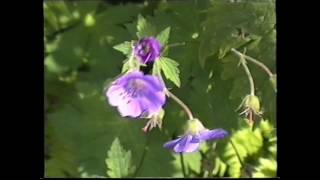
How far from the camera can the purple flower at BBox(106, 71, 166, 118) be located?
1208 mm

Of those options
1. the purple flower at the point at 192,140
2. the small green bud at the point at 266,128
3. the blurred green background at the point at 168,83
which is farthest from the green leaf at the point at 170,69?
the small green bud at the point at 266,128

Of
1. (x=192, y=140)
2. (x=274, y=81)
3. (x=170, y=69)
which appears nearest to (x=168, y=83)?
(x=170, y=69)

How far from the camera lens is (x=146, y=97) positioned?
1.22 m

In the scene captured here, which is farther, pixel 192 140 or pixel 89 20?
pixel 89 20

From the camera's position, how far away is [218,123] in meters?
1.31

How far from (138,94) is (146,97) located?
0.02 m

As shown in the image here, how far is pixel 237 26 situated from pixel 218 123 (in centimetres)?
22

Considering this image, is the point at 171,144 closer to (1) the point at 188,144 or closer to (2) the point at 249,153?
(1) the point at 188,144

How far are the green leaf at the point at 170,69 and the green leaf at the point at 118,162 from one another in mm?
210

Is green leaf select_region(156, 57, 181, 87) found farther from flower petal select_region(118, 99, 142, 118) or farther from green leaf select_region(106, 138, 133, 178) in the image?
green leaf select_region(106, 138, 133, 178)

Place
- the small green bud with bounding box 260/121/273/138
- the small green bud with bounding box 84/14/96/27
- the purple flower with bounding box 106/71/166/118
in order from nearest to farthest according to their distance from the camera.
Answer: the purple flower with bounding box 106/71/166/118, the small green bud with bounding box 260/121/273/138, the small green bud with bounding box 84/14/96/27

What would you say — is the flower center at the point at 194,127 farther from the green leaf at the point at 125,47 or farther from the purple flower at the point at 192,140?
the green leaf at the point at 125,47

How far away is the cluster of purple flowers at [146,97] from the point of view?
1214 mm

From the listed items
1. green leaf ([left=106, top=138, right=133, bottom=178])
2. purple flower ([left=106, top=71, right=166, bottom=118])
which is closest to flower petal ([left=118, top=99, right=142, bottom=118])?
purple flower ([left=106, top=71, right=166, bottom=118])
